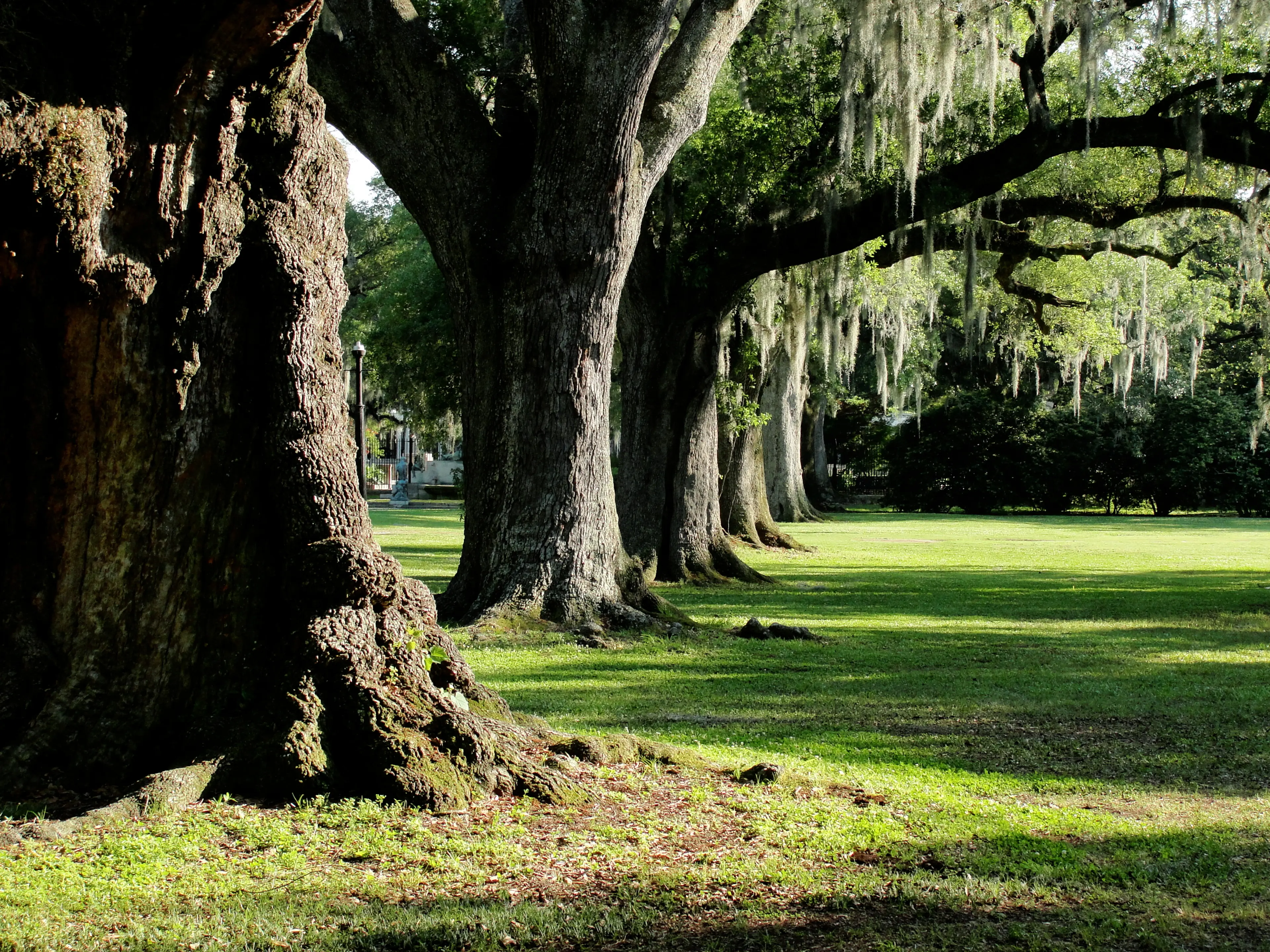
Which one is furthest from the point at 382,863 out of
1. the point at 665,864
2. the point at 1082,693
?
the point at 1082,693

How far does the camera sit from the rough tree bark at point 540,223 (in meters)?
9.19

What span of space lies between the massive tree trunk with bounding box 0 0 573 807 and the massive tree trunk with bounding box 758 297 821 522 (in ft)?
55.0

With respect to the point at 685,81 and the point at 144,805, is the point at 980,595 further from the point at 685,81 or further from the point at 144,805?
the point at 144,805

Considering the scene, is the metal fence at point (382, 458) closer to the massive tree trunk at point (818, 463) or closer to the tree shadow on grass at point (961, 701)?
the massive tree trunk at point (818, 463)

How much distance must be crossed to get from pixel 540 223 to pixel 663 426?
5.53 m

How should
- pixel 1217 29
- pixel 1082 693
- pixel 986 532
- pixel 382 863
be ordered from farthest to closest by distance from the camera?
1. pixel 986 532
2. pixel 1217 29
3. pixel 1082 693
4. pixel 382 863

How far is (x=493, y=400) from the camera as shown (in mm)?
9922

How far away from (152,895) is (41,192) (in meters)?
2.36

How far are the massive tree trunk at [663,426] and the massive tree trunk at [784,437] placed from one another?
642cm

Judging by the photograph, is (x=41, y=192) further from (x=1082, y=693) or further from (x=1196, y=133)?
(x=1196, y=133)

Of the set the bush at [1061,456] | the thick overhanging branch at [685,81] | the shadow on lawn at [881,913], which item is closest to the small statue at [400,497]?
the bush at [1061,456]

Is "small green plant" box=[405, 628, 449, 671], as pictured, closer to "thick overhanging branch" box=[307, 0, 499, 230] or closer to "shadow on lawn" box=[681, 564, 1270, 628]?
"thick overhanging branch" box=[307, 0, 499, 230]

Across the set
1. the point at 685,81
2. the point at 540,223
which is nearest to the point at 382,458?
the point at 685,81

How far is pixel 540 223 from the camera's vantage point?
30.9ft
